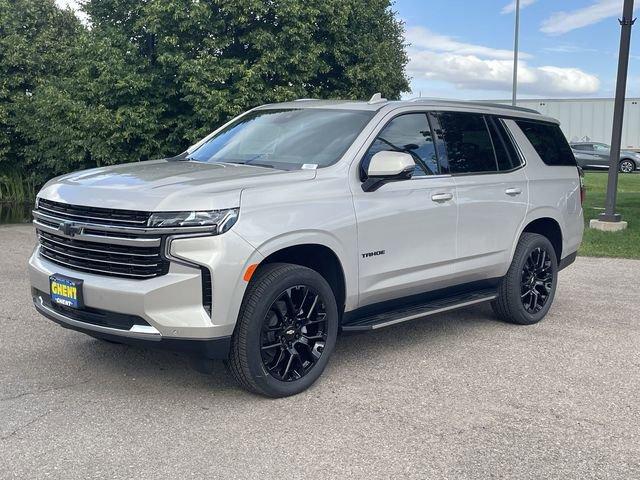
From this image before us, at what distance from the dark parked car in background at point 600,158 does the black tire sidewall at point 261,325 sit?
3330 centimetres

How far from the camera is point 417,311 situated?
17.3 ft

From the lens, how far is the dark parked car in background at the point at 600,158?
117ft

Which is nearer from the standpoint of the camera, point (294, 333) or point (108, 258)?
point (108, 258)

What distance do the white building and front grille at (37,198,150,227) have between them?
129 ft

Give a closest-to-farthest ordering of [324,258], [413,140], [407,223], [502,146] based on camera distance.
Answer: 1. [324,258]
2. [407,223]
3. [413,140]
4. [502,146]

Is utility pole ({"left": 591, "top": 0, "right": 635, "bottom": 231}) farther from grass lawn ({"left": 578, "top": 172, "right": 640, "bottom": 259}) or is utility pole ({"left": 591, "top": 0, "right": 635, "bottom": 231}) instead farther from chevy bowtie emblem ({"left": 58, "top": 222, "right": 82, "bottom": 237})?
chevy bowtie emblem ({"left": 58, "top": 222, "right": 82, "bottom": 237})

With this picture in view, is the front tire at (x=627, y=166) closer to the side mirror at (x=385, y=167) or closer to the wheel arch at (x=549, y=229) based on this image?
the wheel arch at (x=549, y=229)

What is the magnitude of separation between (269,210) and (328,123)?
53.2 inches

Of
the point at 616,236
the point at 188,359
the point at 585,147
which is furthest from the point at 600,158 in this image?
the point at 188,359

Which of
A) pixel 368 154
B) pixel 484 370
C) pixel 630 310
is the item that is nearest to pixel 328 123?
pixel 368 154

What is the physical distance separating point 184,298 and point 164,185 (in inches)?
28.3

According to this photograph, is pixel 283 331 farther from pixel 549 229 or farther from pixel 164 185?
pixel 549 229

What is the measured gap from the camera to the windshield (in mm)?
5074

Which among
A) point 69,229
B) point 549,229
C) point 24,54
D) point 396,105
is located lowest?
point 549,229
